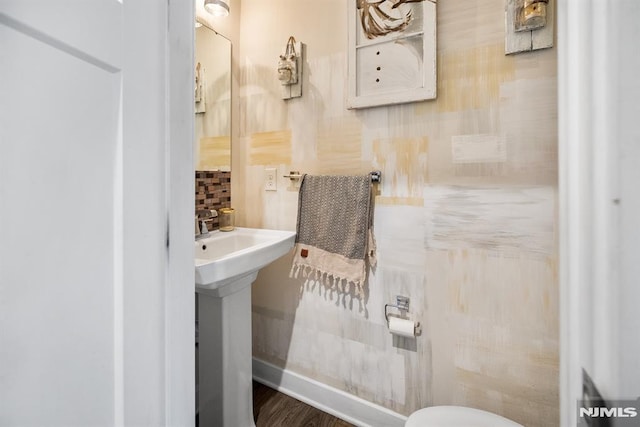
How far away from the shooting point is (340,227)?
140 centimetres

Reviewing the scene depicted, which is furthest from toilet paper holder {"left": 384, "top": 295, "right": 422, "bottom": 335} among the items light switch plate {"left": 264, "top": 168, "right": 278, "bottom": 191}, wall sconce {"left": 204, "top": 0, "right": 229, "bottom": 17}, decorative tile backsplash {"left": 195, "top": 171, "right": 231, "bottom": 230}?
wall sconce {"left": 204, "top": 0, "right": 229, "bottom": 17}

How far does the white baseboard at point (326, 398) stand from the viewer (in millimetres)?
1379

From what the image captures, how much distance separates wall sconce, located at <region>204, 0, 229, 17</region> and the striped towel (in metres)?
0.94

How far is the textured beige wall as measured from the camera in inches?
43.3

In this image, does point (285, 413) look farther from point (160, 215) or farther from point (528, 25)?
point (528, 25)

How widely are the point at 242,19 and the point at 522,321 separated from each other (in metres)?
2.02

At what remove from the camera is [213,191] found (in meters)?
1.58

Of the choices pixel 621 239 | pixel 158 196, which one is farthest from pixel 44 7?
pixel 621 239

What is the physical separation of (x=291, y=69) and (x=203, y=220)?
0.88m

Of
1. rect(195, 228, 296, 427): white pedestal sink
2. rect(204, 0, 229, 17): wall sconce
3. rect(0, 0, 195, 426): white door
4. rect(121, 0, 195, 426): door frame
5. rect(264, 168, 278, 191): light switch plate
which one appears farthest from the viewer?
rect(264, 168, 278, 191): light switch plate

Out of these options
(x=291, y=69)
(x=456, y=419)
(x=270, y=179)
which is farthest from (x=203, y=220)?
(x=456, y=419)

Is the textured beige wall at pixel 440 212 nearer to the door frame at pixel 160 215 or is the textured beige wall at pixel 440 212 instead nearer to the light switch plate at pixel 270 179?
the light switch plate at pixel 270 179

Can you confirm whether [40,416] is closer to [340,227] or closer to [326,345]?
[340,227]

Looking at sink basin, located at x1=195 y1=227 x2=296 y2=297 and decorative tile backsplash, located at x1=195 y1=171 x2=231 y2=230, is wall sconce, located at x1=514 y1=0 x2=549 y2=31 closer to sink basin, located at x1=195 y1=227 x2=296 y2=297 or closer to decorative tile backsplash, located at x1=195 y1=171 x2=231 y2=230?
sink basin, located at x1=195 y1=227 x2=296 y2=297
